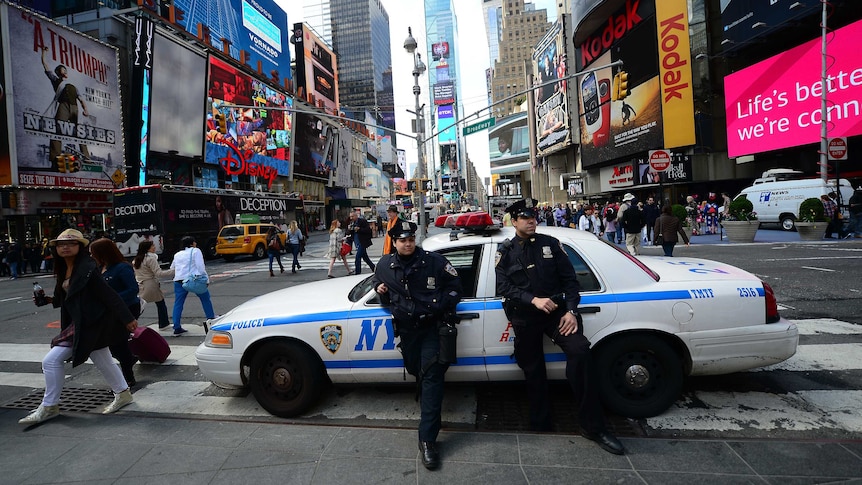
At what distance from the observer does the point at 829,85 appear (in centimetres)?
2034

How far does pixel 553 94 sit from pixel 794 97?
34511 millimetres

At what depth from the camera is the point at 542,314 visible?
3236 mm

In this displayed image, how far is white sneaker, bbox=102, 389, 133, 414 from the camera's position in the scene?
418 cm

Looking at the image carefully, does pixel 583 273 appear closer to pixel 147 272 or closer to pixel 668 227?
pixel 147 272

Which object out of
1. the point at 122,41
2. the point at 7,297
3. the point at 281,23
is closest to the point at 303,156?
the point at 281,23

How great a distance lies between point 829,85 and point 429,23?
608 feet

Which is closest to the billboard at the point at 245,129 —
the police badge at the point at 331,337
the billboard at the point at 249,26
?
the billboard at the point at 249,26

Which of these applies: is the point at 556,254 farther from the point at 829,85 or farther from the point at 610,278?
the point at 829,85

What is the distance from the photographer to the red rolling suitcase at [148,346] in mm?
5238

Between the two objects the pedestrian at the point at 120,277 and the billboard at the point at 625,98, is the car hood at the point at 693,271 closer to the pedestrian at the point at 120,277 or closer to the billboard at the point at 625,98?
the pedestrian at the point at 120,277

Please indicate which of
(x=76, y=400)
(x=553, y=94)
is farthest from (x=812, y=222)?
(x=553, y=94)

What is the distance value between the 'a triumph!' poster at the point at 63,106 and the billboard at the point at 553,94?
1560 inches

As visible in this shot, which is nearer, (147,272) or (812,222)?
(147,272)

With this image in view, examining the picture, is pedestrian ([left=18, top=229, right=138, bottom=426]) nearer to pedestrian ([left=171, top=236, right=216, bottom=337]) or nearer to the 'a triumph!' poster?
pedestrian ([left=171, top=236, right=216, bottom=337])
